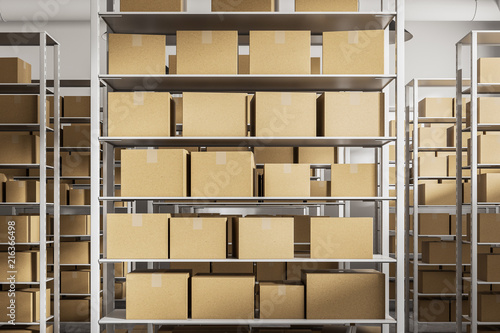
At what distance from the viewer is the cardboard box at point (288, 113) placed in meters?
→ 3.02

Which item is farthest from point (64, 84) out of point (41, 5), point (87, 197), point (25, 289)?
point (25, 289)

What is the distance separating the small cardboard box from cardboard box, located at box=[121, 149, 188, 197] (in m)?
0.51

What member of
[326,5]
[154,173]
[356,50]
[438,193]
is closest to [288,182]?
[154,173]

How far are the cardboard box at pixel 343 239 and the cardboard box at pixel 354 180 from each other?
16cm

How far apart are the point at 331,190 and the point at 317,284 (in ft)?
1.87

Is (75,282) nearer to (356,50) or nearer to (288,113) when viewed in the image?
(288,113)

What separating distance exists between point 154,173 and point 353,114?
4.14 feet

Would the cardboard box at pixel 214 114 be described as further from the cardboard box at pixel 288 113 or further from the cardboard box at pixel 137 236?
the cardboard box at pixel 137 236

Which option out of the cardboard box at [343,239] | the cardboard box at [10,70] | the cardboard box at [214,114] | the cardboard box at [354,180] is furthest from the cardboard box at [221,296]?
the cardboard box at [10,70]

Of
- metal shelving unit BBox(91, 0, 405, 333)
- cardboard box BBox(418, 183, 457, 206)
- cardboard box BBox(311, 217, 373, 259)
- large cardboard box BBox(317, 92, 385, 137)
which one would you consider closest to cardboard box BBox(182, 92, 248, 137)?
metal shelving unit BBox(91, 0, 405, 333)

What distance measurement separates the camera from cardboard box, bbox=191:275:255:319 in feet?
9.61

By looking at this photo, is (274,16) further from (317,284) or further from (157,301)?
(157,301)

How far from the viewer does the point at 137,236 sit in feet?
9.63

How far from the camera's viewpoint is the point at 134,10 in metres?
3.08
